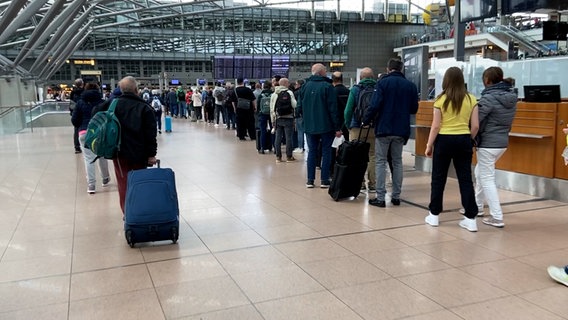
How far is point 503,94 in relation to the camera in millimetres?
5387

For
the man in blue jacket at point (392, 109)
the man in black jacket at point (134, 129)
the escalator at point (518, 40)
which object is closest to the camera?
the man in black jacket at point (134, 129)

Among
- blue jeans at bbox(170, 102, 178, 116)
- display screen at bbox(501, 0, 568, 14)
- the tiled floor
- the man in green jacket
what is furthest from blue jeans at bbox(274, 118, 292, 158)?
blue jeans at bbox(170, 102, 178, 116)

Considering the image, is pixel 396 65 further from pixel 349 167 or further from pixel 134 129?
pixel 134 129

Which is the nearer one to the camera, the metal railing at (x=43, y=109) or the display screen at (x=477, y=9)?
the display screen at (x=477, y=9)

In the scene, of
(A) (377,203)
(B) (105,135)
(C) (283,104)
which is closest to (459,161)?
(A) (377,203)

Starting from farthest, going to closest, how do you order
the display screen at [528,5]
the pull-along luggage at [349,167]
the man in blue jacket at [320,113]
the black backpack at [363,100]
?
the display screen at [528,5] → the man in blue jacket at [320,113] → the black backpack at [363,100] → the pull-along luggage at [349,167]

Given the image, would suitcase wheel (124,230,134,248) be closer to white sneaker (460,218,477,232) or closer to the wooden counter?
white sneaker (460,218,477,232)

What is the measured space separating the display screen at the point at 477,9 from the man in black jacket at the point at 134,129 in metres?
7.35

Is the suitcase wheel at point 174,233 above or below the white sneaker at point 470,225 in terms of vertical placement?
above

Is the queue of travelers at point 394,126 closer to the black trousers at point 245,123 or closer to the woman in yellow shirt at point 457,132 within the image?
the woman in yellow shirt at point 457,132

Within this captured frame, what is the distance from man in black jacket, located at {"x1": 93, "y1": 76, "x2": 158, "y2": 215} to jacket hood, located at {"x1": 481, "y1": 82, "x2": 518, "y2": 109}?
12.1 ft

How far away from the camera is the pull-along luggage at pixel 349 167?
6.62m

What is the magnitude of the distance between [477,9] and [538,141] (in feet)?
13.1

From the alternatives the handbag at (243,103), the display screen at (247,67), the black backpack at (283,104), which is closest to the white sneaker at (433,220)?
the black backpack at (283,104)
